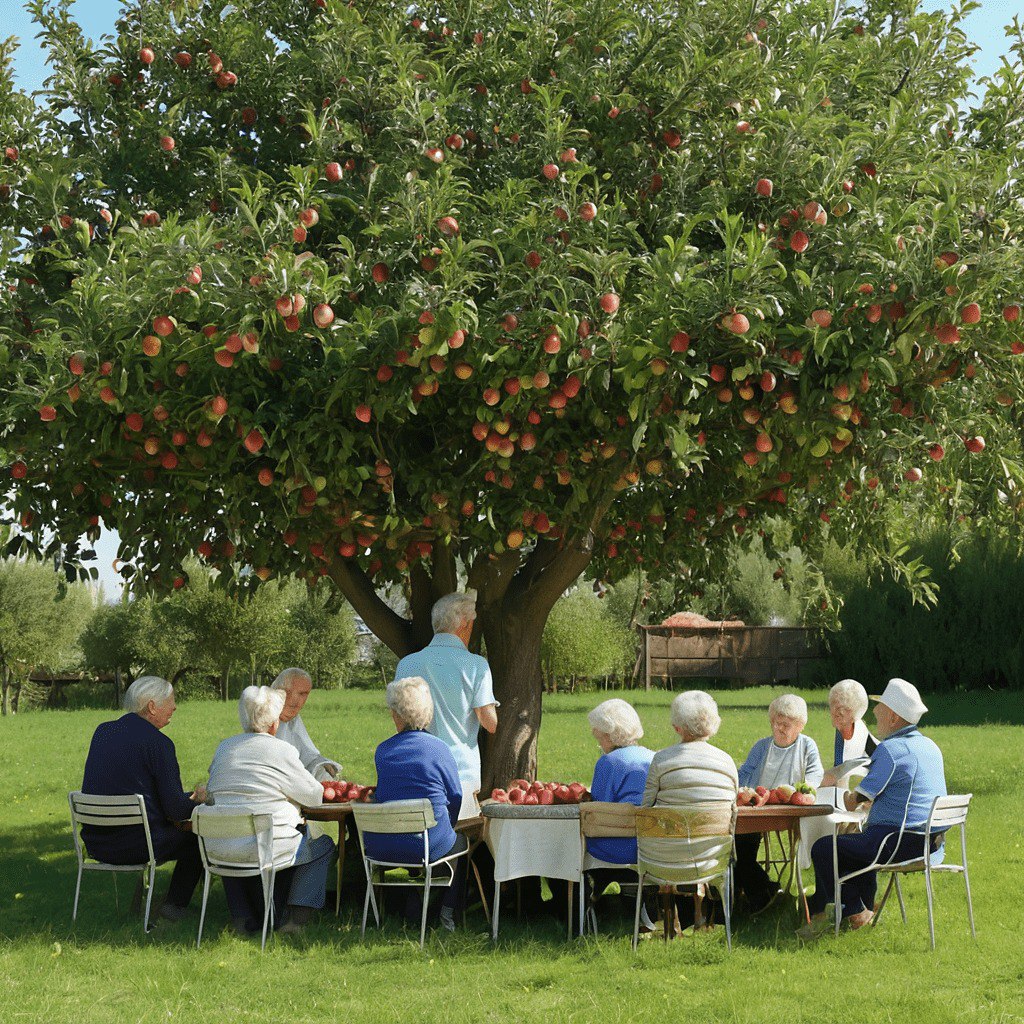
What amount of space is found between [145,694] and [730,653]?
1185 inches

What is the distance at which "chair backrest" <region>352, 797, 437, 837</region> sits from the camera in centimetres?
648

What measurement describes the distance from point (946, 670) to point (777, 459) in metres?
26.2

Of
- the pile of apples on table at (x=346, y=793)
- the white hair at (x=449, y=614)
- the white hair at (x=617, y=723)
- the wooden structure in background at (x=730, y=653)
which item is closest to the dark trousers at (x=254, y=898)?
the pile of apples on table at (x=346, y=793)

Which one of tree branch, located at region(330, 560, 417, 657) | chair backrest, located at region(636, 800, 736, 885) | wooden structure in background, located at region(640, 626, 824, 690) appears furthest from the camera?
wooden structure in background, located at region(640, 626, 824, 690)

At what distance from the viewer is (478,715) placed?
743cm

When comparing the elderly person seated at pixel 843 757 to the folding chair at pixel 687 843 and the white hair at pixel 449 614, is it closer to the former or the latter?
the folding chair at pixel 687 843

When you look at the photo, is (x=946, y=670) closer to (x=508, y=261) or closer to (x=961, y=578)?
(x=961, y=578)

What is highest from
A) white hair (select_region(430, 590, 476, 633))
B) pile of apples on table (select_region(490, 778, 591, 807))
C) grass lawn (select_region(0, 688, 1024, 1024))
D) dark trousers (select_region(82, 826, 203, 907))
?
white hair (select_region(430, 590, 476, 633))

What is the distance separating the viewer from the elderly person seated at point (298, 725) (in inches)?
316

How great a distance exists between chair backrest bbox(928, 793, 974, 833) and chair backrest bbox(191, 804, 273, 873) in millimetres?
3440

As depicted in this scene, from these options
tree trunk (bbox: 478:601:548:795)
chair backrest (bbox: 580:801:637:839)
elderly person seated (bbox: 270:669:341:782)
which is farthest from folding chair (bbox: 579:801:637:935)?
tree trunk (bbox: 478:601:548:795)

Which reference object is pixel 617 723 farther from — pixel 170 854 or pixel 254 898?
pixel 170 854

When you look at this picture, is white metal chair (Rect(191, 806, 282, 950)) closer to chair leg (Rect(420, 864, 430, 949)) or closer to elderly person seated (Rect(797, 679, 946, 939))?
chair leg (Rect(420, 864, 430, 949))

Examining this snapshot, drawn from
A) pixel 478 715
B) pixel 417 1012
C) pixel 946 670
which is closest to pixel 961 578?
pixel 946 670
